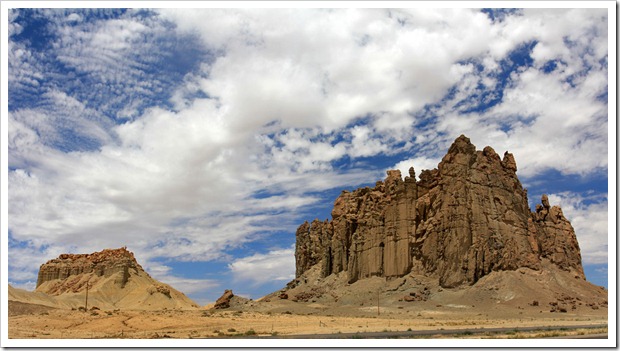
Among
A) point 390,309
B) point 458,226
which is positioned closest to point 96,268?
point 390,309

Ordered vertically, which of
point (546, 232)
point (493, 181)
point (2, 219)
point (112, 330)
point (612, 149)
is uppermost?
point (493, 181)

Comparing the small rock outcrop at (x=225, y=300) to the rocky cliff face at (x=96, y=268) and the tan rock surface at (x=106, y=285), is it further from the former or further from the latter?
the rocky cliff face at (x=96, y=268)

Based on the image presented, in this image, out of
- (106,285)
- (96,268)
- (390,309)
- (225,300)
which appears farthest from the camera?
(96,268)

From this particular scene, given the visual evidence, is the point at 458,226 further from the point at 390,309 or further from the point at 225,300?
the point at 225,300

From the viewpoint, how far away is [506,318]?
7525 centimetres

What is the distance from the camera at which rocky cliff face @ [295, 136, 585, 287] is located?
101250 millimetres

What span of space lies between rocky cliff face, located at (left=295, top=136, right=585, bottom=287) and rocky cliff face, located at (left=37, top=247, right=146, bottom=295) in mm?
91690

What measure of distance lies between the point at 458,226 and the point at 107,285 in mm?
124744

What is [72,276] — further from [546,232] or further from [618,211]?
[618,211]

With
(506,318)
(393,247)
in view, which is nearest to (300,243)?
(393,247)

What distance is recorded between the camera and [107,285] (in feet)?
583

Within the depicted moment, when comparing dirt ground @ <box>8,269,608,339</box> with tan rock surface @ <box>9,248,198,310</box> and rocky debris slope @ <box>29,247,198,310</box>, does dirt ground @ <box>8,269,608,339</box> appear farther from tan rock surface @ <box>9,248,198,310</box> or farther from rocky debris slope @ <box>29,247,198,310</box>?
rocky debris slope @ <box>29,247,198,310</box>

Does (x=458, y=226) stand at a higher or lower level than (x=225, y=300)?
higher

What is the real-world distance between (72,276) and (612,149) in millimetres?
198968
